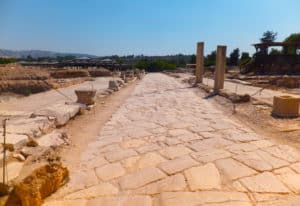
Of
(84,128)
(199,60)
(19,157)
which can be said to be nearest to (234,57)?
(199,60)

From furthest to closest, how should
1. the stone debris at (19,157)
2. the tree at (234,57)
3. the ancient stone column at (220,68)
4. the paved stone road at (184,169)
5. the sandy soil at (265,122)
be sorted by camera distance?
the tree at (234,57)
the ancient stone column at (220,68)
the sandy soil at (265,122)
the stone debris at (19,157)
the paved stone road at (184,169)

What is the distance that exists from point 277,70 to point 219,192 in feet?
92.3

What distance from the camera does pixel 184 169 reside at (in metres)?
3.59

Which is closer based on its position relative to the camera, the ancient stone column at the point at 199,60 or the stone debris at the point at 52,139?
the stone debris at the point at 52,139

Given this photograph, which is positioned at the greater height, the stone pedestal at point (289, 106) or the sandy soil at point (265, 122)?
the stone pedestal at point (289, 106)

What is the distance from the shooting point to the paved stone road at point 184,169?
9.68 ft

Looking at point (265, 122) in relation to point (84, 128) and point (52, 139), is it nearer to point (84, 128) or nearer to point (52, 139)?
point (84, 128)

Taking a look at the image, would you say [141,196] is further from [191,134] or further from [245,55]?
[245,55]

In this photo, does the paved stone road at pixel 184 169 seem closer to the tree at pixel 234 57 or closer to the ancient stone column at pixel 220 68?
the ancient stone column at pixel 220 68

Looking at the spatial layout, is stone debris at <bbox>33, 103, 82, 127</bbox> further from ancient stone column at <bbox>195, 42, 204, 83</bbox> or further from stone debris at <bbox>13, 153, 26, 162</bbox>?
ancient stone column at <bbox>195, 42, 204, 83</bbox>

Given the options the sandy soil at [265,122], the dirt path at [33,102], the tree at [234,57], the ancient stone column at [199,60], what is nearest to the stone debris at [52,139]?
the sandy soil at [265,122]

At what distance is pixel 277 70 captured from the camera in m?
27.9

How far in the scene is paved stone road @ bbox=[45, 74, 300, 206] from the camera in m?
2.95

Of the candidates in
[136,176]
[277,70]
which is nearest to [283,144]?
[136,176]
